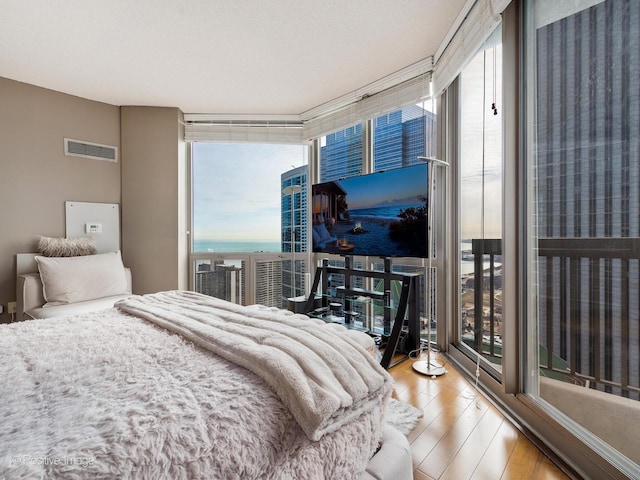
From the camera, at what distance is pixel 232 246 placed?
3.81 metres

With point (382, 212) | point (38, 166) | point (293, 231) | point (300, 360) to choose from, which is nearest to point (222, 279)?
point (293, 231)

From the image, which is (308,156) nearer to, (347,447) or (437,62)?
(437,62)

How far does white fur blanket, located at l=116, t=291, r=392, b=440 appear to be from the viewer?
29.3 inches

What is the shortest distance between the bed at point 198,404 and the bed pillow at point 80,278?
176 cm

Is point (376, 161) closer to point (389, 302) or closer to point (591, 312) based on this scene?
point (389, 302)

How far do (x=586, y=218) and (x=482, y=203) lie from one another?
858mm

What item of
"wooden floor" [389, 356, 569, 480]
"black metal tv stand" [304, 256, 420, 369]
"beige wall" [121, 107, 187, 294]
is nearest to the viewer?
"wooden floor" [389, 356, 569, 480]

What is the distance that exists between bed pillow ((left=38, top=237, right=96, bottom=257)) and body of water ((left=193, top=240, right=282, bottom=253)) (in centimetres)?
107

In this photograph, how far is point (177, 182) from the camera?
3.48 metres

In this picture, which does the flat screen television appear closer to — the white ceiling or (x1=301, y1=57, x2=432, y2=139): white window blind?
(x1=301, y1=57, x2=432, y2=139): white window blind

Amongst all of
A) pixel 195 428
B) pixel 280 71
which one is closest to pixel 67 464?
pixel 195 428

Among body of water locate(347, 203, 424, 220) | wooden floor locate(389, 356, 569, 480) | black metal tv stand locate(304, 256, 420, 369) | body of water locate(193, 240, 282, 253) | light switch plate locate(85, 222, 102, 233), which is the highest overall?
body of water locate(347, 203, 424, 220)

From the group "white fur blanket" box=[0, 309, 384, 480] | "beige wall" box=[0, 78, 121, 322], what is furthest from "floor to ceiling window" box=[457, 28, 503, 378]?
"beige wall" box=[0, 78, 121, 322]

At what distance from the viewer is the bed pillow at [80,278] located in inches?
104
